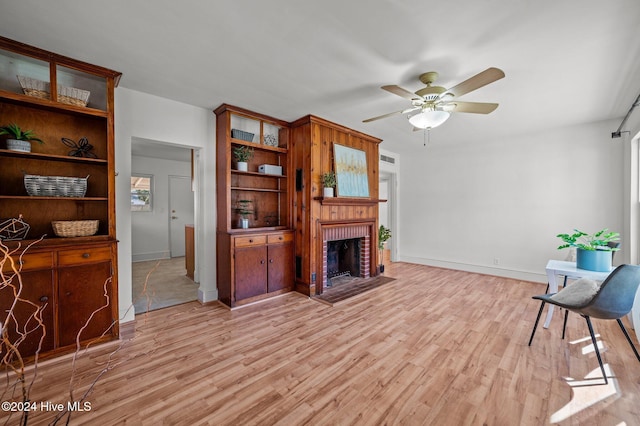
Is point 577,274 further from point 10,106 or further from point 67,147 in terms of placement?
point 10,106

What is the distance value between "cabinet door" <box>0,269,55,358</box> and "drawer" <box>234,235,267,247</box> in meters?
1.70

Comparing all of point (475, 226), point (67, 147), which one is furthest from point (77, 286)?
point (475, 226)

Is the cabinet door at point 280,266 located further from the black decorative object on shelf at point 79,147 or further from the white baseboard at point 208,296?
the black decorative object on shelf at point 79,147

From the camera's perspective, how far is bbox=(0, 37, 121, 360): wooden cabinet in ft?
7.93

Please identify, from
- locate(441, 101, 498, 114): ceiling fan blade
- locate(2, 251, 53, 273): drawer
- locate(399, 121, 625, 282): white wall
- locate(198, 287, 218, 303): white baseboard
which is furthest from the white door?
→ locate(441, 101, 498, 114): ceiling fan blade

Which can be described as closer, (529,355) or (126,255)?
(529,355)

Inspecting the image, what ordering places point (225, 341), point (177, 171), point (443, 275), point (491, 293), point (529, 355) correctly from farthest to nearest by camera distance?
point (177, 171), point (443, 275), point (491, 293), point (225, 341), point (529, 355)

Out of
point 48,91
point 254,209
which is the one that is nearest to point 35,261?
point 48,91

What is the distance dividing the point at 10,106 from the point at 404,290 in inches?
189

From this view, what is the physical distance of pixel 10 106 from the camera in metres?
2.53

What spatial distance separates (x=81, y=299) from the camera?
2.54m

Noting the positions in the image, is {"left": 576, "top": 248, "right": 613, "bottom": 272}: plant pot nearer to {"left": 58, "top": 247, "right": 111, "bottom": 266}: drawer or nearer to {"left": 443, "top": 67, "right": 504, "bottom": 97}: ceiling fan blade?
{"left": 443, "top": 67, "right": 504, "bottom": 97}: ceiling fan blade

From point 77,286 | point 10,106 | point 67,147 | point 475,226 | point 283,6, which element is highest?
point 283,6

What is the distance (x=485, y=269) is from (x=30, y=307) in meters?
6.15
